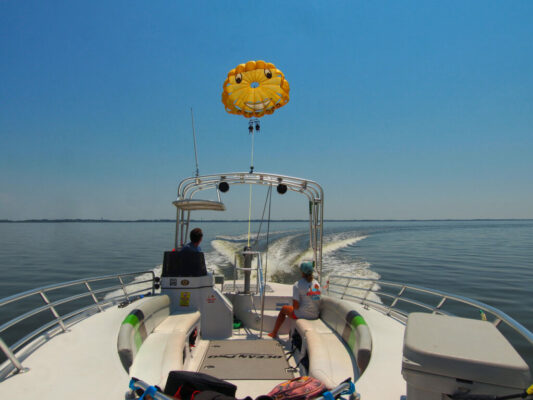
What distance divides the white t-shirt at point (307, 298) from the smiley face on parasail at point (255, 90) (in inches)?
166

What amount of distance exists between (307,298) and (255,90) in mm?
4633

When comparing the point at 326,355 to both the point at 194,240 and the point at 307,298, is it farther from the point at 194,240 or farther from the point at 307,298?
the point at 194,240

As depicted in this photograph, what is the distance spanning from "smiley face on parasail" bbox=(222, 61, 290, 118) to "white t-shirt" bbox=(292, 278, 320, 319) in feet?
13.8

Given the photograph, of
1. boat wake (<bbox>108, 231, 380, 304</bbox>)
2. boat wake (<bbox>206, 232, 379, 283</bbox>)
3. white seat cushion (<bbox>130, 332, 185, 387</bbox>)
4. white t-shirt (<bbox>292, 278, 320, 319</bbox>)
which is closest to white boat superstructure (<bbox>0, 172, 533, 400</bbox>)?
Result: white seat cushion (<bbox>130, 332, 185, 387</bbox>)

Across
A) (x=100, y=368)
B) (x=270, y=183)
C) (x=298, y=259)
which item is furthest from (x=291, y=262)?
(x=100, y=368)

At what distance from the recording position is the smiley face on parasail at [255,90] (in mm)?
6211

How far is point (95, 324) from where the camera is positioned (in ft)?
11.9

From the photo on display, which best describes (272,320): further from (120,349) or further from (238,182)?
(120,349)

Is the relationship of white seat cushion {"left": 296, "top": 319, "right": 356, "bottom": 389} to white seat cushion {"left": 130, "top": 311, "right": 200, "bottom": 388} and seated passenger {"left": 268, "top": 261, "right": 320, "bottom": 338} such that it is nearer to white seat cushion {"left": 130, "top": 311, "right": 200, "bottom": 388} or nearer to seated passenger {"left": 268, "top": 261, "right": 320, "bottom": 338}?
seated passenger {"left": 268, "top": 261, "right": 320, "bottom": 338}

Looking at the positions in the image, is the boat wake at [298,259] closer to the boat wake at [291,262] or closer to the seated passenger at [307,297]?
the boat wake at [291,262]

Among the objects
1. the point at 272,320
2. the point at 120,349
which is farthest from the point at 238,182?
the point at 120,349

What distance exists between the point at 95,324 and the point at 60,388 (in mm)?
1523

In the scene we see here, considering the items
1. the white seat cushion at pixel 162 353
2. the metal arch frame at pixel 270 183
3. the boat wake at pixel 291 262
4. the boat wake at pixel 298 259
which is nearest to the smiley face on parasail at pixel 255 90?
the metal arch frame at pixel 270 183

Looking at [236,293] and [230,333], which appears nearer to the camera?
[230,333]
